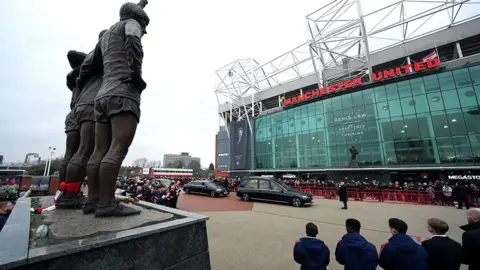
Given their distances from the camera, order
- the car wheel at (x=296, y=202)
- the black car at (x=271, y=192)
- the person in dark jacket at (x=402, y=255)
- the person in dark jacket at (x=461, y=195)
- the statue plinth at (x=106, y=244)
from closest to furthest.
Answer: the statue plinth at (x=106, y=244) → the person in dark jacket at (x=402, y=255) → the person in dark jacket at (x=461, y=195) → the car wheel at (x=296, y=202) → the black car at (x=271, y=192)

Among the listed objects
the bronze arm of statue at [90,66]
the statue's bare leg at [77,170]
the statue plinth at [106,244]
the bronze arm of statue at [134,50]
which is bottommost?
the statue plinth at [106,244]

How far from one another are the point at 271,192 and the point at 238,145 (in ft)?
93.5

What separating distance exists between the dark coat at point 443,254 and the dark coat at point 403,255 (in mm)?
194

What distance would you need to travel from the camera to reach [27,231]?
1792 millimetres

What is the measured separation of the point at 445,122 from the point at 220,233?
1062 inches

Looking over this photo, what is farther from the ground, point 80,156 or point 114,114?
point 114,114

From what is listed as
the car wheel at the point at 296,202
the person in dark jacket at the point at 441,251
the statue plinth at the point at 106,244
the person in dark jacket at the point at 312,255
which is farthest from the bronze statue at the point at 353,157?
the statue plinth at the point at 106,244

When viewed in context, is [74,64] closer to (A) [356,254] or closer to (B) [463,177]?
(A) [356,254]

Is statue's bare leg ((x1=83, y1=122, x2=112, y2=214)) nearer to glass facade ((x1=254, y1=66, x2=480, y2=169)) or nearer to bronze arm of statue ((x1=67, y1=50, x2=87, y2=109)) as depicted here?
bronze arm of statue ((x1=67, y1=50, x2=87, y2=109))

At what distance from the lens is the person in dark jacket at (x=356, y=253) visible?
258 centimetres

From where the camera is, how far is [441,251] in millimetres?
2486

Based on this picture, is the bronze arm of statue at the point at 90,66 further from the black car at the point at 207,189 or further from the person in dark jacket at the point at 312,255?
the black car at the point at 207,189

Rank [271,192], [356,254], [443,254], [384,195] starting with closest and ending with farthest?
[443,254] → [356,254] → [271,192] → [384,195]

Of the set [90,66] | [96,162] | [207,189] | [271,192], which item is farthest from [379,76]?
[96,162]
